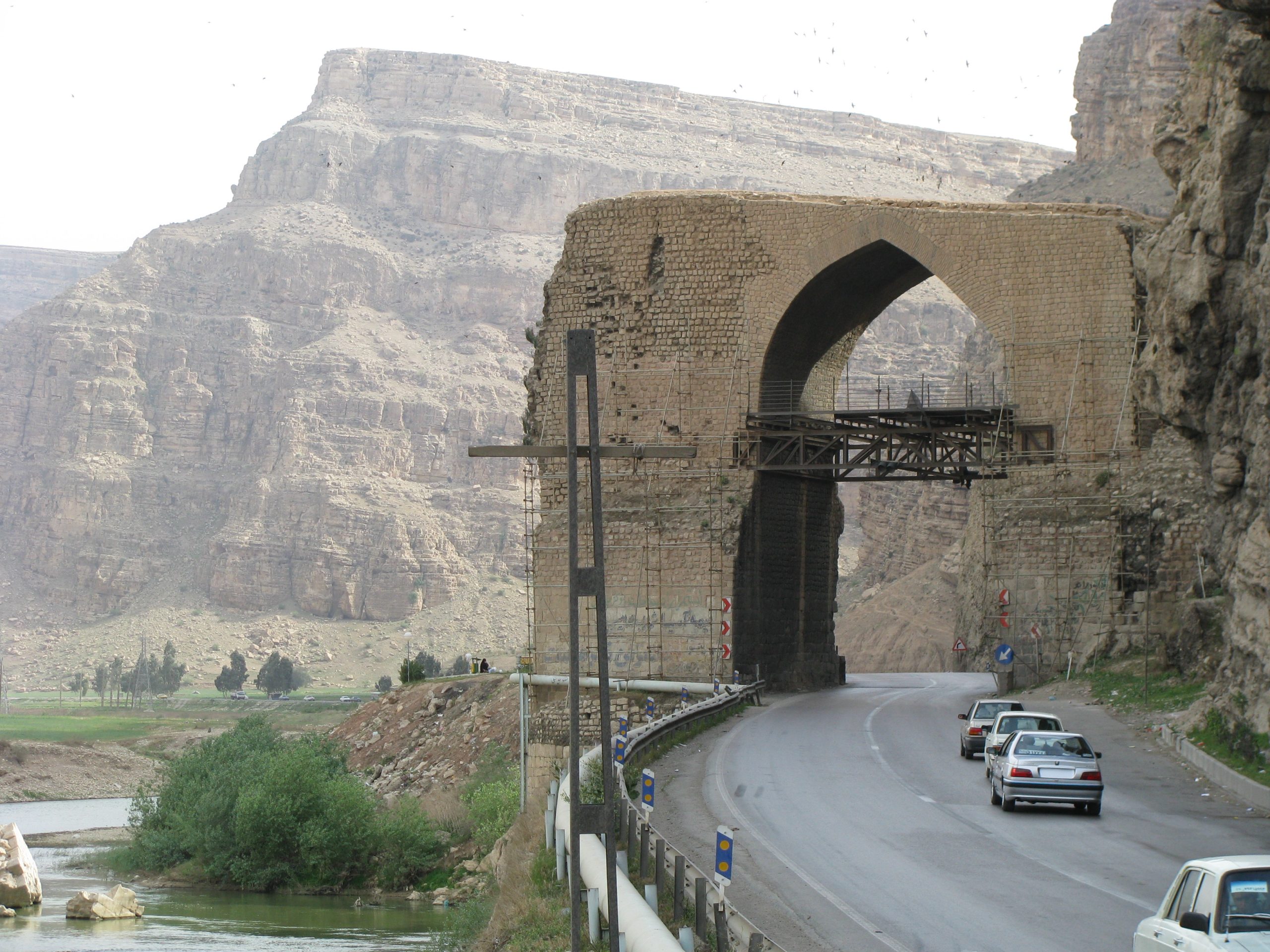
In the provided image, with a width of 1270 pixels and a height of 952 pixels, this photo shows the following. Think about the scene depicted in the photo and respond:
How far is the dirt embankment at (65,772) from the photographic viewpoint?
71.1 metres

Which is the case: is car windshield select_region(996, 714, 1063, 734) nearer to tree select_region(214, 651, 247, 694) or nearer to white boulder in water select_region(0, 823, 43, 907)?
white boulder in water select_region(0, 823, 43, 907)

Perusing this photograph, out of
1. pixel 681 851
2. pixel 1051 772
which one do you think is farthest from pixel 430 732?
pixel 681 851

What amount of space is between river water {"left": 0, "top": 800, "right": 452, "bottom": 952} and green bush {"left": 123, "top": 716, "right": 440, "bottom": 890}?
694 mm

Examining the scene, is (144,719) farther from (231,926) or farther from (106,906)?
(231,926)

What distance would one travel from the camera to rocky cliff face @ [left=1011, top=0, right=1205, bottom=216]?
249ft

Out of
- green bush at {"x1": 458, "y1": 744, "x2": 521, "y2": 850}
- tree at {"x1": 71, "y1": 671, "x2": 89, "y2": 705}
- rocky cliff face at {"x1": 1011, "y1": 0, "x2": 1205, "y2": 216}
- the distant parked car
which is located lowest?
tree at {"x1": 71, "y1": 671, "x2": 89, "y2": 705}

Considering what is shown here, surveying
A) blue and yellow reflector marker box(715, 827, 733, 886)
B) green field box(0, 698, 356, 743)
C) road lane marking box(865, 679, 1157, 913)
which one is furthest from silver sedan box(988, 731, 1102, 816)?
green field box(0, 698, 356, 743)

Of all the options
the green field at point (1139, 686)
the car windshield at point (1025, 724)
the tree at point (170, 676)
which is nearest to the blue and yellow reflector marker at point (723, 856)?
the car windshield at point (1025, 724)

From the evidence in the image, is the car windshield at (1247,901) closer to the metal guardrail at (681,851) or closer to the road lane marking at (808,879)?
the metal guardrail at (681,851)

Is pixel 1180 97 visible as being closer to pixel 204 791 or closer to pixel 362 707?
pixel 204 791

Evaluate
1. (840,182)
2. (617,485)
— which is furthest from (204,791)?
(840,182)

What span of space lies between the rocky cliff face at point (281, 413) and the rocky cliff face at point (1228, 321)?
121m

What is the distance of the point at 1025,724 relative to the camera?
1989 centimetres

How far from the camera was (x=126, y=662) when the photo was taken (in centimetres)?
13350
